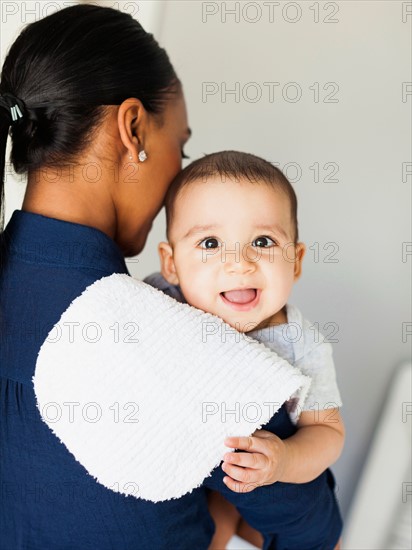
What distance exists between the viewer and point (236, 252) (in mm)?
1036

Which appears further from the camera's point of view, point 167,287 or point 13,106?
point 167,287

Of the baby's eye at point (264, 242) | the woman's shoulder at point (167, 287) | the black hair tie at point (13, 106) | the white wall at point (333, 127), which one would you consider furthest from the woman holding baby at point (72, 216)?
the white wall at point (333, 127)

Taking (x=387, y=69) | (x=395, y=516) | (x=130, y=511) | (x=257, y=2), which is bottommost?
(x=395, y=516)

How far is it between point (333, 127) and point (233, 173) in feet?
2.00

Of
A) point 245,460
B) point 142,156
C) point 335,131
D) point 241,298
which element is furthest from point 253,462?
point 335,131

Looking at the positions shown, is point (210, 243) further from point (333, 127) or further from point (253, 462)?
point (333, 127)

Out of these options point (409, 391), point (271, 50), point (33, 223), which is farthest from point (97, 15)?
point (409, 391)

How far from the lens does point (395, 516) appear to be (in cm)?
158

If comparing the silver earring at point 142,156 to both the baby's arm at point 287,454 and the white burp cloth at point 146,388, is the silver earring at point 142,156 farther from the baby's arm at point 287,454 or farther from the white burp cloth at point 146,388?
the baby's arm at point 287,454

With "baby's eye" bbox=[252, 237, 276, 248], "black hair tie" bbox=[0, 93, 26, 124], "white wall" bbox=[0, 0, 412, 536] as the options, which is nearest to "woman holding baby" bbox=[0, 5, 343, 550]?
"black hair tie" bbox=[0, 93, 26, 124]

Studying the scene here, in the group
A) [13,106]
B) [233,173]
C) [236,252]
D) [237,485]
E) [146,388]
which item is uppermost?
[13,106]

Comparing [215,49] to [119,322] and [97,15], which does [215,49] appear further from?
[119,322]

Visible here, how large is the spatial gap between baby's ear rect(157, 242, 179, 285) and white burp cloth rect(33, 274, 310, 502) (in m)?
0.28

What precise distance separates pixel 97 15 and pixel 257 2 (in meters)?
0.64
